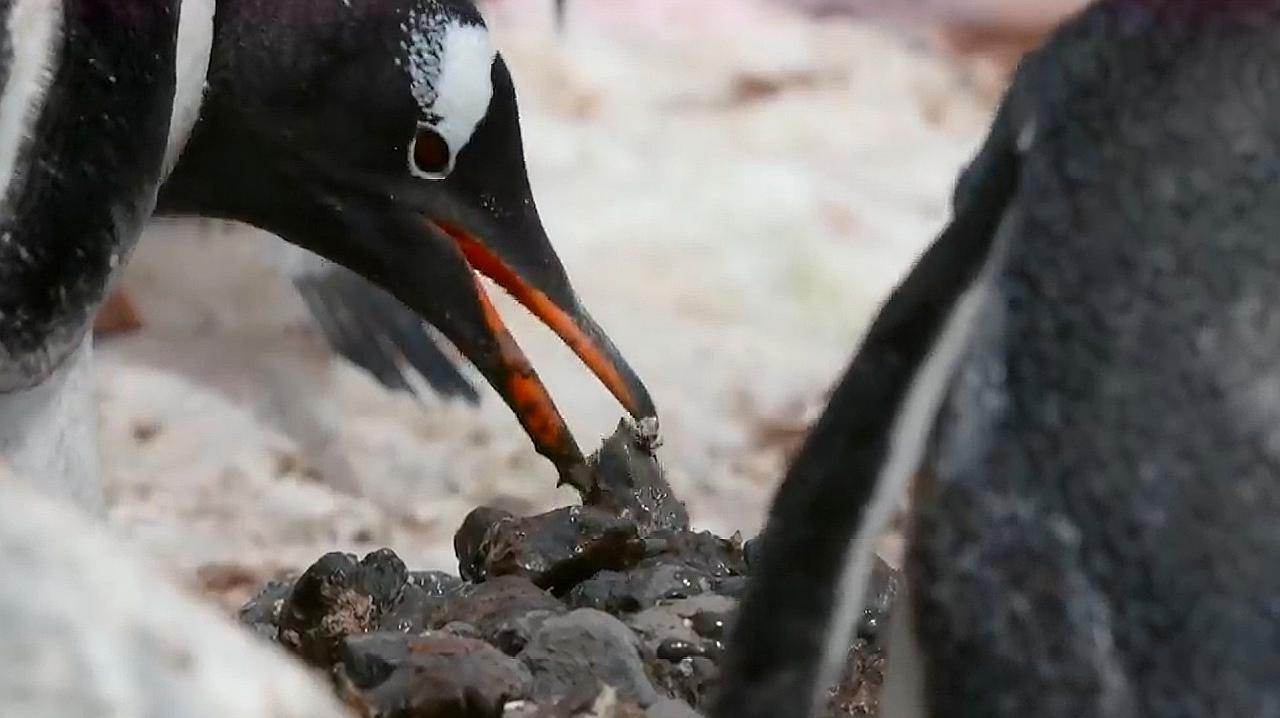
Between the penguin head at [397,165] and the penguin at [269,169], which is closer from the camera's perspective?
the penguin at [269,169]

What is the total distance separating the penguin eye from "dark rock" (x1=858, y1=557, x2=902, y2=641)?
26 cm

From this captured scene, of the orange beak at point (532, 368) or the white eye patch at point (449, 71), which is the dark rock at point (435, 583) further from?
the white eye patch at point (449, 71)

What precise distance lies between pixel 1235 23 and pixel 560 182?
1047 mm

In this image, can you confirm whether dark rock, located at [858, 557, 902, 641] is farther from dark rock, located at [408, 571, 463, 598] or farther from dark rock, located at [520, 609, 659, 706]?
dark rock, located at [408, 571, 463, 598]

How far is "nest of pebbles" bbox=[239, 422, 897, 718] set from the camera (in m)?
0.56

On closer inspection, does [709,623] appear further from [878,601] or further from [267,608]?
[267,608]

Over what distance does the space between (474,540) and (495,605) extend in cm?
11

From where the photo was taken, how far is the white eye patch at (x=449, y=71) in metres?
0.68

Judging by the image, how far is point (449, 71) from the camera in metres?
0.69

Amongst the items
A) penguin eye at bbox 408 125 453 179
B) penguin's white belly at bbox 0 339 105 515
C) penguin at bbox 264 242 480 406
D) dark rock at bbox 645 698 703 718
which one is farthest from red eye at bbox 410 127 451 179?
penguin at bbox 264 242 480 406

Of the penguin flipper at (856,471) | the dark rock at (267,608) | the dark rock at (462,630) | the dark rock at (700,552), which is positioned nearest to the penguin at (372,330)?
the dark rock at (267,608)

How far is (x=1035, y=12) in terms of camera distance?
1560 mm

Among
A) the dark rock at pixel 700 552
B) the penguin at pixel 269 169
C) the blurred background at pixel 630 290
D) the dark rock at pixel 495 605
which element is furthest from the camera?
the blurred background at pixel 630 290

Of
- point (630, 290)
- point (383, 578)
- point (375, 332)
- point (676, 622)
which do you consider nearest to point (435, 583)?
point (383, 578)
